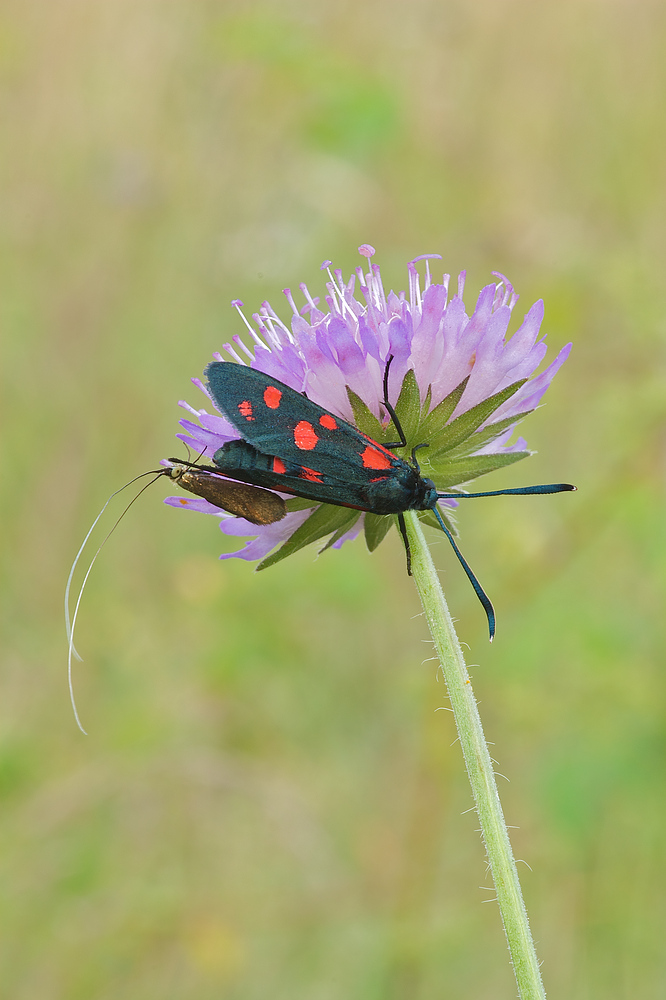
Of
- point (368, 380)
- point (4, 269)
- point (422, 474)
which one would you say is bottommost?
point (422, 474)

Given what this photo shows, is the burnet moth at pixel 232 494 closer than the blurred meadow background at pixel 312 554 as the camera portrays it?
Yes

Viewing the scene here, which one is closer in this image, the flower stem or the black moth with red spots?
the flower stem

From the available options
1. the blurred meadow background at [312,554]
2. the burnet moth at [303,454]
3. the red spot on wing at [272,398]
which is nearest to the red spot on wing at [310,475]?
the burnet moth at [303,454]

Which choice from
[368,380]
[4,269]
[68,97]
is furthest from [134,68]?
[368,380]

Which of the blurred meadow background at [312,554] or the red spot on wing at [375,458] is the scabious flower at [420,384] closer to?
the red spot on wing at [375,458]

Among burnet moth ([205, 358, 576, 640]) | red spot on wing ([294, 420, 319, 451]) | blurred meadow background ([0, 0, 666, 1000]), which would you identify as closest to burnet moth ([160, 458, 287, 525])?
burnet moth ([205, 358, 576, 640])

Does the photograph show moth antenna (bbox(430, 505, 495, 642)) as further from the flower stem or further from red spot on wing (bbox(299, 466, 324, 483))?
red spot on wing (bbox(299, 466, 324, 483))

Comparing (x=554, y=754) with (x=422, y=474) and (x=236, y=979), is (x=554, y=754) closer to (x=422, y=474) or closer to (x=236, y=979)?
(x=236, y=979)
